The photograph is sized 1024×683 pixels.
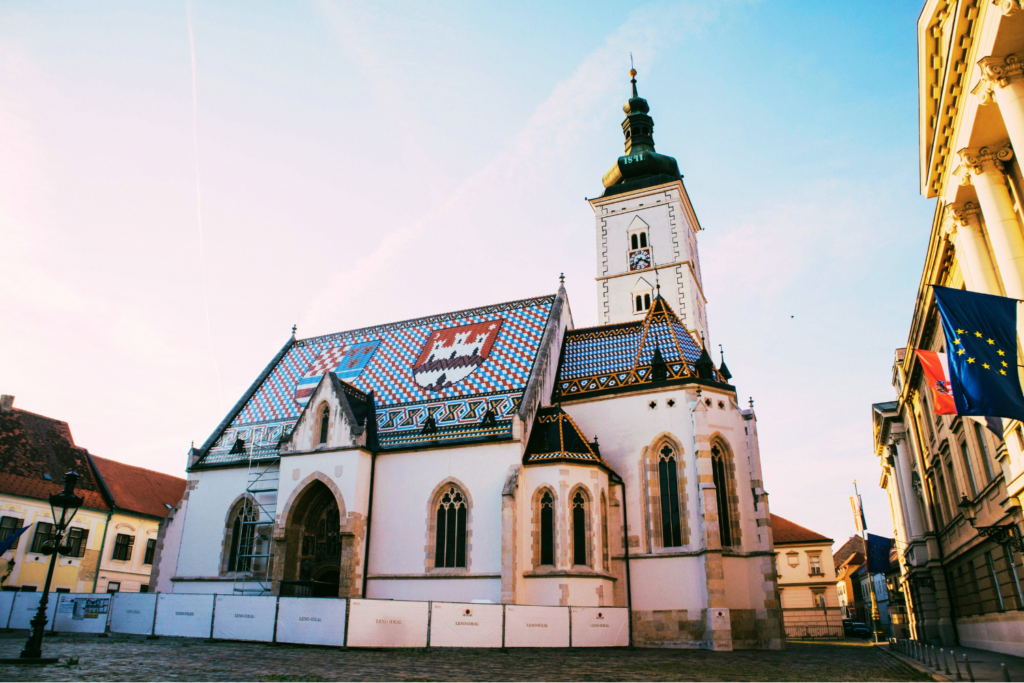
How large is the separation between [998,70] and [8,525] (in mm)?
39836

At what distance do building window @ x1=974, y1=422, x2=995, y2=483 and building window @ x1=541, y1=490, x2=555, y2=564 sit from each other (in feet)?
41.8

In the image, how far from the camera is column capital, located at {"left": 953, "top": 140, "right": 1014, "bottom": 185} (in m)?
12.4

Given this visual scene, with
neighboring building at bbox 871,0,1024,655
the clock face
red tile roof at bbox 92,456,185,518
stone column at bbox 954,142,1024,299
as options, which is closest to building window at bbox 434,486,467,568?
neighboring building at bbox 871,0,1024,655

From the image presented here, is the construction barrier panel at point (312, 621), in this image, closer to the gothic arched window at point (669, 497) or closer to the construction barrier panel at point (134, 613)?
the construction barrier panel at point (134, 613)

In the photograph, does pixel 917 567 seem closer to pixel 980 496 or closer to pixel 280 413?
pixel 980 496

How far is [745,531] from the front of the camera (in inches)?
953

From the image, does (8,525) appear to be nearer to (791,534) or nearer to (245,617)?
(245,617)

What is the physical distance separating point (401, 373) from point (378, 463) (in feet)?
16.0

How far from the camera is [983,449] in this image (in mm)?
18016

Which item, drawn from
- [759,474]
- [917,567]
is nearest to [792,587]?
[917,567]

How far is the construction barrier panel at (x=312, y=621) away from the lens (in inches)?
688

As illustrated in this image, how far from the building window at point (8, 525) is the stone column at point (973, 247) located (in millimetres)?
38172

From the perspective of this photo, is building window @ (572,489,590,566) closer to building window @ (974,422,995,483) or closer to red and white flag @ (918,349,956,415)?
building window @ (974,422,995,483)

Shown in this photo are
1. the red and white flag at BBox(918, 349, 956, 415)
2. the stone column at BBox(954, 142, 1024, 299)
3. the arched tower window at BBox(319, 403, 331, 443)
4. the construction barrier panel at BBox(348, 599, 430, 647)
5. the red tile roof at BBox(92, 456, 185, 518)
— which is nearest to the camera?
the stone column at BBox(954, 142, 1024, 299)
